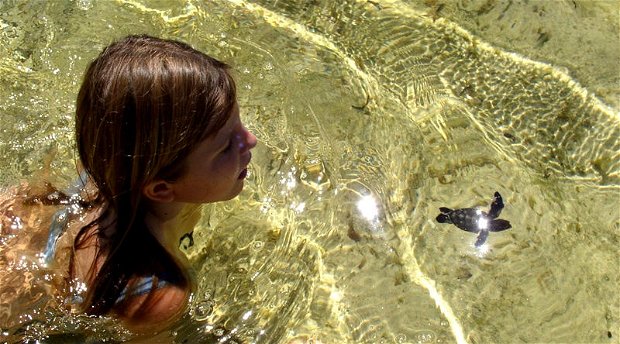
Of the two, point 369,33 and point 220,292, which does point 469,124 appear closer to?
point 369,33

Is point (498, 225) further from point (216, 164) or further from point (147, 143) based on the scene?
point (147, 143)

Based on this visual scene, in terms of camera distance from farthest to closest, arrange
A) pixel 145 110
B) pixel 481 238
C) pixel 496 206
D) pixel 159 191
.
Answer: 1. pixel 496 206
2. pixel 481 238
3. pixel 159 191
4. pixel 145 110

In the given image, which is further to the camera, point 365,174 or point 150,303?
point 365,174

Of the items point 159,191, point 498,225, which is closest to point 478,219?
point 498,225

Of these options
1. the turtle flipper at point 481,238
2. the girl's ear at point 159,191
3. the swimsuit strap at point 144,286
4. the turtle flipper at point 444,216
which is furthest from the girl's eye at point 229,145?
the turtle flipper at point 481,238

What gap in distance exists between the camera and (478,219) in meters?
3.28

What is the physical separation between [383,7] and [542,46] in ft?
3.08

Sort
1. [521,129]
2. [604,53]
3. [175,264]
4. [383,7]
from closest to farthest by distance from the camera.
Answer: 1. [175,264]
2. [521,129]
3. [604,53]
4. [383,7]

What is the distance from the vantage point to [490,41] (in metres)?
4.07

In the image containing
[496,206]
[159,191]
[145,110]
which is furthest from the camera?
[496,206]

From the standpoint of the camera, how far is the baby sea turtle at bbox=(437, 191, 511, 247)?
325 cm

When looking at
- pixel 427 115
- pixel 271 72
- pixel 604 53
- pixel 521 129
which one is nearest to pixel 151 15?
pixel 271 72

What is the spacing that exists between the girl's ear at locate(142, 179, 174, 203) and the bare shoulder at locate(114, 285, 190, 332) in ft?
1.09

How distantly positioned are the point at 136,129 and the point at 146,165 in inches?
5.8
